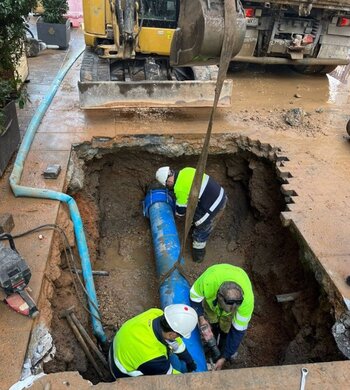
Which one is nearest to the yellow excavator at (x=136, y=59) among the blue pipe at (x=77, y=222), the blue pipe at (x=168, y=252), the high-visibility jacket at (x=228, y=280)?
the blue pipe at (x=168, y=252)

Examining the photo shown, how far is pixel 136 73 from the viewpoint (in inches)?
281

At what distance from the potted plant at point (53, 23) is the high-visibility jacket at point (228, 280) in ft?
28.9

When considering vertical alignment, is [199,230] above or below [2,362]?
below

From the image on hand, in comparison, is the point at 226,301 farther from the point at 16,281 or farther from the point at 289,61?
the point at 289,61

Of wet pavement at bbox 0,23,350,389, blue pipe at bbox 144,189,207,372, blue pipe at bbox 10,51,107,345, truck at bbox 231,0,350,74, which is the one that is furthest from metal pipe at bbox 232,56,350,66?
blue pipe at bbox 10,51,107,345

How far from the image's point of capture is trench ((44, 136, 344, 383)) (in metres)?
3.98

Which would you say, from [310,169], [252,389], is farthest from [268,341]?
[310,169]

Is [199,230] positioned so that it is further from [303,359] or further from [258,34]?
[258,34]

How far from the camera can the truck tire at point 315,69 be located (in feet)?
27.5

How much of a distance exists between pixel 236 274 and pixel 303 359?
1.14 m

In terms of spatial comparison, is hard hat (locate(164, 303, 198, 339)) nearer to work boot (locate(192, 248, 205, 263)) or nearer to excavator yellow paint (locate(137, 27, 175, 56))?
work boot (locate(192, 248, 205, 263))

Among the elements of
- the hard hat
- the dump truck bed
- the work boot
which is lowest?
the work boot

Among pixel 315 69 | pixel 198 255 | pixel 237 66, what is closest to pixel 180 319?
pixel 198 255

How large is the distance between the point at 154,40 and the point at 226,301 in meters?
4.72
